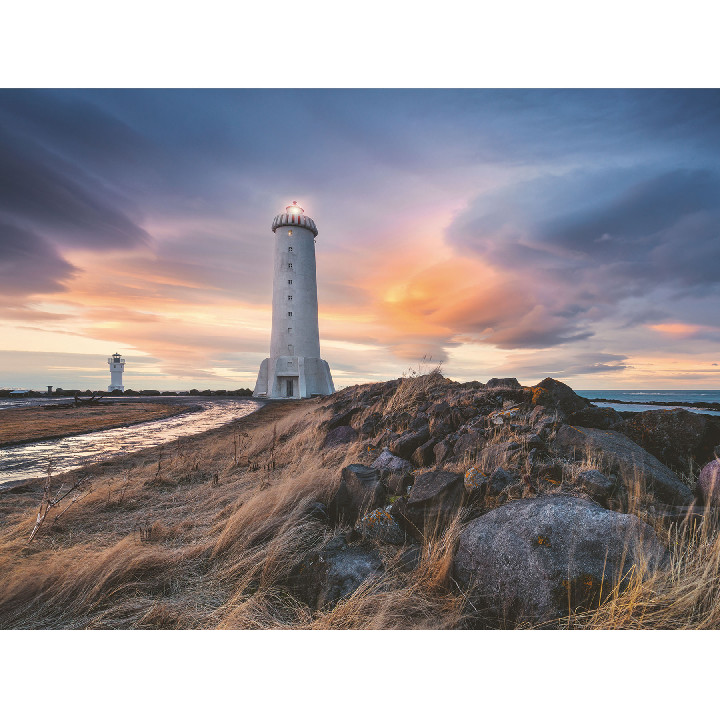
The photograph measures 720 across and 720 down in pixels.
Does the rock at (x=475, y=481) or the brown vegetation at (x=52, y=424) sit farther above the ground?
the rock at (x=475, y=481)

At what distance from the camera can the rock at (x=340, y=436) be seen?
25.7 feet

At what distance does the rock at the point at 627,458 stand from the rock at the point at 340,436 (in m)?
4.45

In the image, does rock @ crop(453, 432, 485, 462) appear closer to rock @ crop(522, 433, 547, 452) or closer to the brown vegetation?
rock @ crop(522, 433, 547, 452)

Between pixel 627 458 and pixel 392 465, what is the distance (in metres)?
2.72

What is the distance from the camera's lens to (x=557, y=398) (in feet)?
17.5

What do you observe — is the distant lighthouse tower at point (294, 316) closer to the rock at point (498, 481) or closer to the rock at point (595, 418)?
the rock at point (595, 418)

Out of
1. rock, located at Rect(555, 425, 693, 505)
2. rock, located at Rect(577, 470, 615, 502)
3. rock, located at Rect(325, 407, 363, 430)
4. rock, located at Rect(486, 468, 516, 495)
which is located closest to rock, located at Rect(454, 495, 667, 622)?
rock, located at Rect(577, 470, 615, 502)

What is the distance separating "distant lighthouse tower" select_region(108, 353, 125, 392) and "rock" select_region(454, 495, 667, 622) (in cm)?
4547

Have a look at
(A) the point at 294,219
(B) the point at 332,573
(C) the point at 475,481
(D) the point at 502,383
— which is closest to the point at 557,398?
(D) the point at 502,383

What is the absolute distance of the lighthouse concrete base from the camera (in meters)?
30.1

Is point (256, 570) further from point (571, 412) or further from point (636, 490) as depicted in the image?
point (571, 412)

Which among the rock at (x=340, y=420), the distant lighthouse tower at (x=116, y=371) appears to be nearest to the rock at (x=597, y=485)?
the rock at (x=340, y=420)

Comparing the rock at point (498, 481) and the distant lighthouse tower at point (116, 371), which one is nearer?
the rock at point (498, 481)

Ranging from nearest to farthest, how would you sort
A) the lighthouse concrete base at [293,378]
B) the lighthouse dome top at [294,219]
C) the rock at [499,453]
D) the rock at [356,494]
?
the rock at [356,494], the rock at [499,453], the lighthouse concrete base at [293,378], the lighthouse dome top at [294,219]
